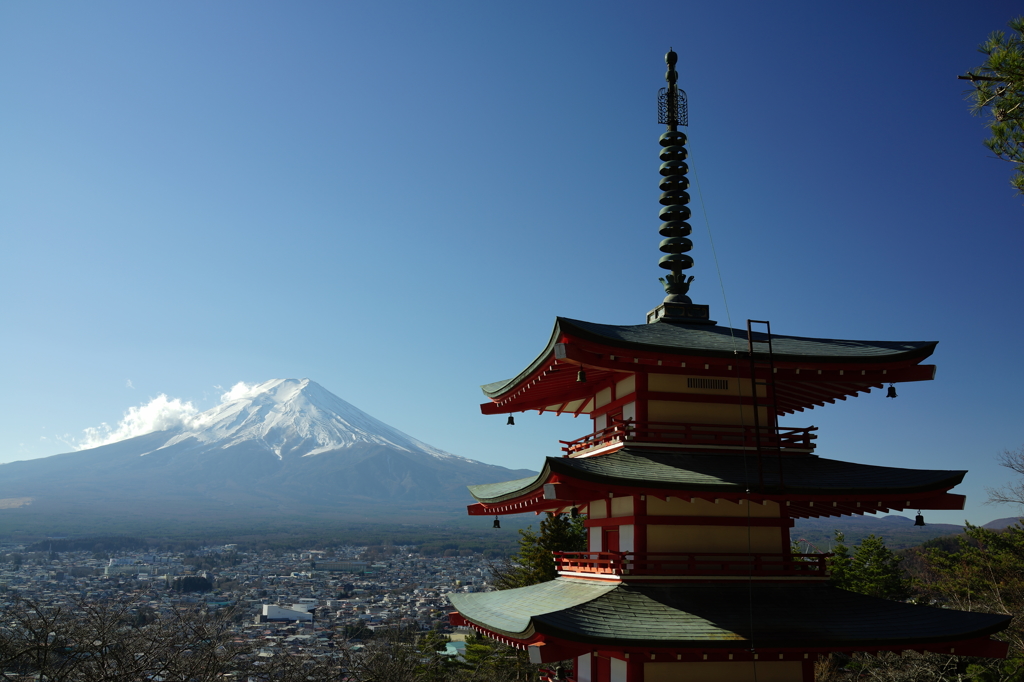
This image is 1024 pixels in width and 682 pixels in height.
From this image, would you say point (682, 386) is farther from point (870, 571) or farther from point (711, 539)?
point (870, 571)

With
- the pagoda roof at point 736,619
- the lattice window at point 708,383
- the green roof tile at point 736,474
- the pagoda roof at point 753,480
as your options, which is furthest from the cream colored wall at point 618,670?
the lattice window at point 708,383

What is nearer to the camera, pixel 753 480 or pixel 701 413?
pixel 753 480

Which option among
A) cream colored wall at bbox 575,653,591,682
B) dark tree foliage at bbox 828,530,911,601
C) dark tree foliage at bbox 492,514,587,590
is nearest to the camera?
cream colored wall at bbox 575,653,591,682

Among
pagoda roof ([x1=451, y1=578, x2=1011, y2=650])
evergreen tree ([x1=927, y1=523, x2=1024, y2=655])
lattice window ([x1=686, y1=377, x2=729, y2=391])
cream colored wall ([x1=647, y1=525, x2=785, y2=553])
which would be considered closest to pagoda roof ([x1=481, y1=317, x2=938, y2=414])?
lattice window ([x1=686, y1=377, x2=729, y2=391])

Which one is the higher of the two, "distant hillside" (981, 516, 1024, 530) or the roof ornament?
the roof ornament

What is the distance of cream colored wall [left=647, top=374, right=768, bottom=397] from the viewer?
1234 cm

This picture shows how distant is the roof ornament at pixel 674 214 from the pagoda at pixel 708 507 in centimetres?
48

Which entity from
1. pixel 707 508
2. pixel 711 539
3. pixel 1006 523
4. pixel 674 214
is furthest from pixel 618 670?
pixel 1006 523

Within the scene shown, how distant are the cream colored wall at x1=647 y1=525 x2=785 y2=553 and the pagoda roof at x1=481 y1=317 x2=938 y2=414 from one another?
258 centimetres

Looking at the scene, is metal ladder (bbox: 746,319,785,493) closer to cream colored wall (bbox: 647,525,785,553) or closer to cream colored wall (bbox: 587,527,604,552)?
cream colored wall (bbox: 647,525,785,553)

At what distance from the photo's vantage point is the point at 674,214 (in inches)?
589

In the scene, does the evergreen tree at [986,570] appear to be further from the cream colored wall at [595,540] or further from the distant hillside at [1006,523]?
the cream colored wall at [595,540]

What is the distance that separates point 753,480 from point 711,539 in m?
1.44

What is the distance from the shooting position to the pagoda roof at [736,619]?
9781 millimetres
